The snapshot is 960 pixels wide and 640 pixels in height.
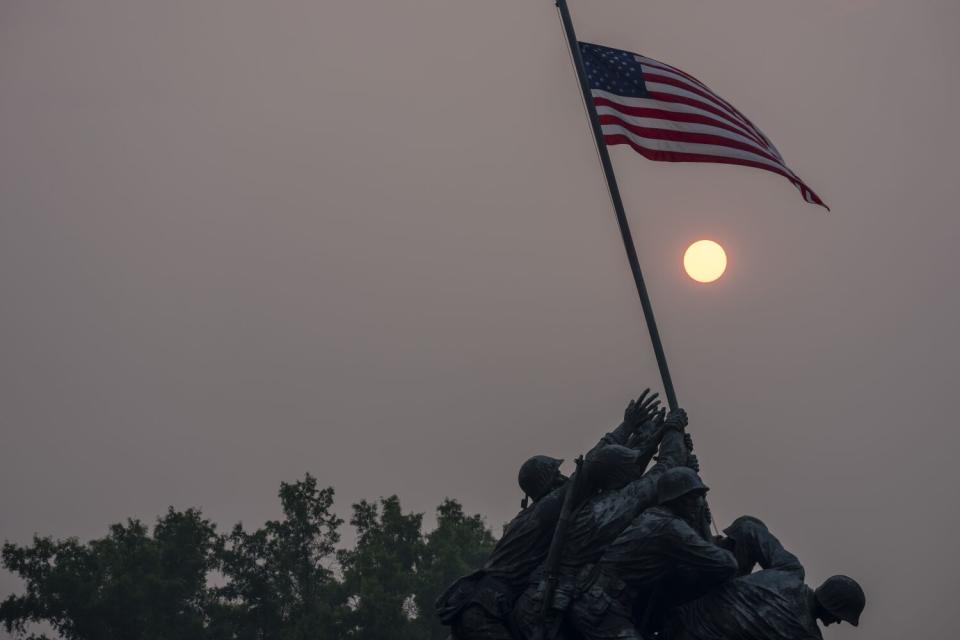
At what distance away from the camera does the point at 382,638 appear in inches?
1462

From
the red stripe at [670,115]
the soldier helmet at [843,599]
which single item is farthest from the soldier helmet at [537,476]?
the red stripe at [670,115]

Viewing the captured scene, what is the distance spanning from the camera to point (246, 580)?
39.9 metres

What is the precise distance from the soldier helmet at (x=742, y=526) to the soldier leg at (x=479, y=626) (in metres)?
2.49

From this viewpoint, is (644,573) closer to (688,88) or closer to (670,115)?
(670,115)

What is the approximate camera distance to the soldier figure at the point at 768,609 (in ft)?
35.7

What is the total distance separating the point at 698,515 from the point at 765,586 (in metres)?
1.10

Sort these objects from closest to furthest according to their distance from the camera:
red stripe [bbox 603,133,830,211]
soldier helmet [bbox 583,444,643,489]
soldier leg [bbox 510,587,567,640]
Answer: soldier leg [bbox 510,587,567,640], soldier helmet [bbox 583,444,643,489], red stripe [bbox 603,133,830,211]

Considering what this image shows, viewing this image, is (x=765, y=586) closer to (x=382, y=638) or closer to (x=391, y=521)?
(x=382, y=638)

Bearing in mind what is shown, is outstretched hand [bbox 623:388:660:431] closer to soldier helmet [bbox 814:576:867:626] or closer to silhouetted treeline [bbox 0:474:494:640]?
soldier helmet [bbox 814:576:867:626]

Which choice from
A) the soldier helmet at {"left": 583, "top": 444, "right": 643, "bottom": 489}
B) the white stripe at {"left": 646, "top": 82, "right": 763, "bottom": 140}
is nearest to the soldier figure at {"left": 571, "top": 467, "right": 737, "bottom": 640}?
the soldier helmet at {"left": 583, "top": 444, "right": 643, "bottom": 489}

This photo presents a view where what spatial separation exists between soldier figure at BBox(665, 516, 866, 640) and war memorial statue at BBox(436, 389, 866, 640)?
0.03 feet

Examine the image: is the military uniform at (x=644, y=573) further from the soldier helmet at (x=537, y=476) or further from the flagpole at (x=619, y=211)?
the flagpole at (x=619, y=211)

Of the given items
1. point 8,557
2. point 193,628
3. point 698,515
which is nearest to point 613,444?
point 698,515

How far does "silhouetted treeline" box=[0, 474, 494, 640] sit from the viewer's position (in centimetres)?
3819
